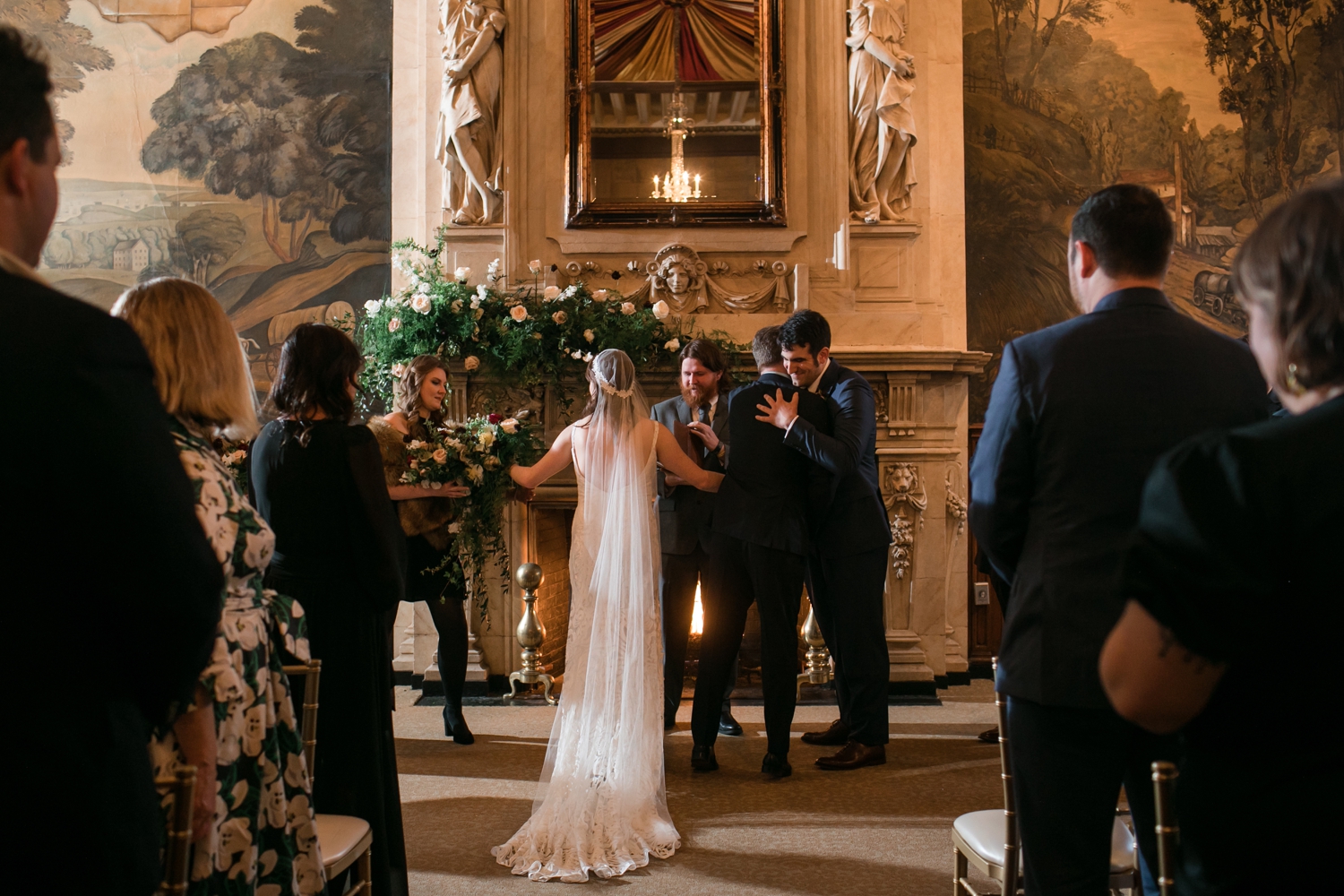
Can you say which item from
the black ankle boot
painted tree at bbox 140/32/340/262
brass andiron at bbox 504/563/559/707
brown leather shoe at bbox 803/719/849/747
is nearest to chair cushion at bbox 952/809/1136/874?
brown leather shoe at bbox 803/719/849/747

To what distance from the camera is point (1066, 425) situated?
6.81ft

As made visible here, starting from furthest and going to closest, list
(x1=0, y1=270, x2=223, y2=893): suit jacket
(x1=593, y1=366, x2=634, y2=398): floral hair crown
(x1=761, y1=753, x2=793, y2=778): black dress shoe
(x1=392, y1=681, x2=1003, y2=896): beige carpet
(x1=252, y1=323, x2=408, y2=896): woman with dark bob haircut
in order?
1. (x1=761, y1=753, x2=793, y2=778): black dress shoe
2. (x1=593, y1=366, x2=634, y2=398): floral hair crown
3. (x1=392, y1=681, x2=1003, y2=896): beige carpet
4. (x1=252, y1=323, x2=408, y2=896): woman with dark bob haircut
5. (x1=0, y1=270, x2=223, y2=893): suit jacket

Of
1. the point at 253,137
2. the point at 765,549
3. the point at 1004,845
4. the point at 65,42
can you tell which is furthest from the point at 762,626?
the point at 65,42

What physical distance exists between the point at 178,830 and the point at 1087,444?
172 cm

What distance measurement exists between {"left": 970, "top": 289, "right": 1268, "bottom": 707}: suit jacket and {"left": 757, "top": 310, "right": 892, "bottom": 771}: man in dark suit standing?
2599 millimetres

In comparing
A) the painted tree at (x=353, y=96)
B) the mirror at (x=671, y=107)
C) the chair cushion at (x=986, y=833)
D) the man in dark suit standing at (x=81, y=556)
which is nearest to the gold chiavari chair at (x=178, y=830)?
the man in dark suit standing at (x=81, y=556)

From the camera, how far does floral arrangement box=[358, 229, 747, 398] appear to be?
20.2 ft

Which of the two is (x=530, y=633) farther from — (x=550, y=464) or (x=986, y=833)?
(x=986, y=833)

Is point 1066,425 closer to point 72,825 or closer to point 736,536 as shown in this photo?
point 72,825

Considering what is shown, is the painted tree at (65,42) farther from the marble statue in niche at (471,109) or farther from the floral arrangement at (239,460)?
the floral arrangement at (239,460)

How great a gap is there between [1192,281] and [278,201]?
674 centimetres

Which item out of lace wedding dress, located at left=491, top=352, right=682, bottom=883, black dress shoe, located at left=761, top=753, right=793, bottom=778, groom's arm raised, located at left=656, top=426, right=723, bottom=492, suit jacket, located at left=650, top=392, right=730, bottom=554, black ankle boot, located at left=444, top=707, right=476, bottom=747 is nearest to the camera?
lace wedding dress, located at left=491, top=352, right=682, bottom=883

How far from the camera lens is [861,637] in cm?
495

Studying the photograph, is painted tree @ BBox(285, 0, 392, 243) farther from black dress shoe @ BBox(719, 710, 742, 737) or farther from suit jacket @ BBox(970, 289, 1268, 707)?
suit jacket @ BBox(970, 289, 1268, 707)
